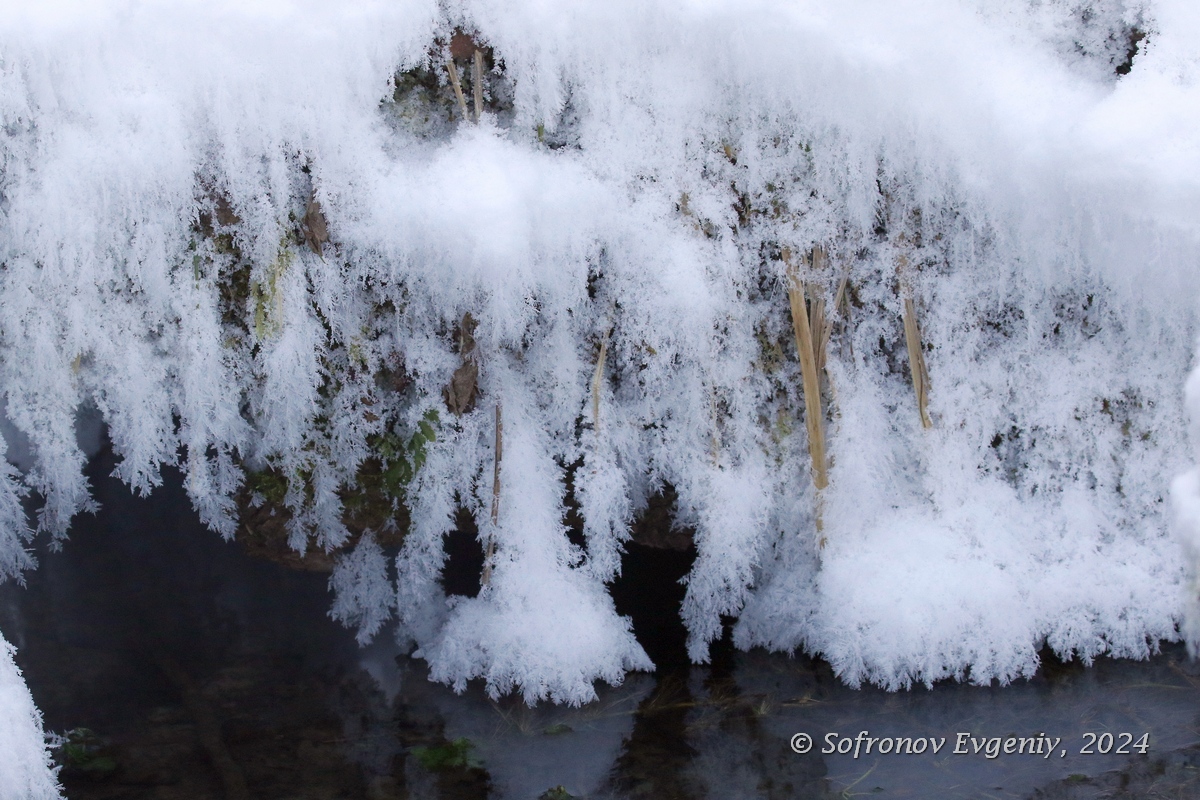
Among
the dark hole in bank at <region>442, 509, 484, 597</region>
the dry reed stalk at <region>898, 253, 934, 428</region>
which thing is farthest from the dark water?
the dry reed stalk at <region>898, 253, 934, 428</region>

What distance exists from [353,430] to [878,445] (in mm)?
2246

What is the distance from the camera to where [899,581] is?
416 centimetres

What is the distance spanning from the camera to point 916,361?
4.47 metres

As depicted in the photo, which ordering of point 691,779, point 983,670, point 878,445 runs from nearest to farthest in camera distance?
point 691,779 < point 983,670 < point 878,445

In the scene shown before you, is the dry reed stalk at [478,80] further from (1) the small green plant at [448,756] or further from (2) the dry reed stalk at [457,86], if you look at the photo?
(1) the small green plant at [448,756]

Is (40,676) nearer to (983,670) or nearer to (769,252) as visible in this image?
(769,252)

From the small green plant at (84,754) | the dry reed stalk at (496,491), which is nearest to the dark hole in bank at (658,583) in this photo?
the dry reed stalk at (496,491)

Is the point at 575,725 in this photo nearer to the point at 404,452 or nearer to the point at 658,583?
the point at 658,583

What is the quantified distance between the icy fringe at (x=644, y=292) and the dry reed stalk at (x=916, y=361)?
48 millimetres

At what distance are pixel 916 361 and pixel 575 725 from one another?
213 centimetres

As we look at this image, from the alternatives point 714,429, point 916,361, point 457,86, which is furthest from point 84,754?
point 916,361

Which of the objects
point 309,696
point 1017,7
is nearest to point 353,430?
point 309,696

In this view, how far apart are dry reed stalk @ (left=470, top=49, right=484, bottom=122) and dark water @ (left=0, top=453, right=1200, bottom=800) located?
7.68ft

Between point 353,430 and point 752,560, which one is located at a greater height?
point 353,430
